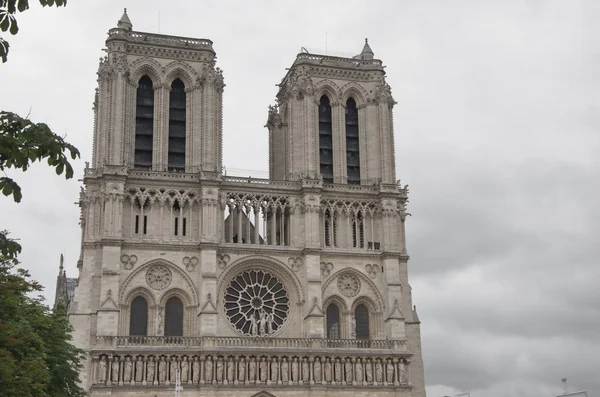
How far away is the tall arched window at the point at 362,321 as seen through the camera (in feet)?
174

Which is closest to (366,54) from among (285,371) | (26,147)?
(285,371)

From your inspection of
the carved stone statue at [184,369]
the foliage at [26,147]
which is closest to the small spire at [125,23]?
the carved stone statue at [184,369]

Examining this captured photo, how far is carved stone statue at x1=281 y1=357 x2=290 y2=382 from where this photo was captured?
4938 cm

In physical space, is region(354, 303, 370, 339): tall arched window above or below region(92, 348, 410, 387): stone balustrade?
above

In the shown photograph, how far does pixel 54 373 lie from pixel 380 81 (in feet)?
106

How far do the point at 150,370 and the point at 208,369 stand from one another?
128 inches

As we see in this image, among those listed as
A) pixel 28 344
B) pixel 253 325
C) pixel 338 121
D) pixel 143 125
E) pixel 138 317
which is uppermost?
pixel 338 121

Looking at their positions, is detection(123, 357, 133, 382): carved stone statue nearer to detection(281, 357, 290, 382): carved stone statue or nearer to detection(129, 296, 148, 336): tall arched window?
detection(129, 296, 148, 336): tall arched window

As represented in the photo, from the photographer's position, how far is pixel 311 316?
50938 millimetres

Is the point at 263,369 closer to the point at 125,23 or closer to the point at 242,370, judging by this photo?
the point at 242,370

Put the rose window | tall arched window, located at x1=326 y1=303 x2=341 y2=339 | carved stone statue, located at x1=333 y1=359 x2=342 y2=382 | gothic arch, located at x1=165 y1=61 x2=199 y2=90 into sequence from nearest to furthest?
carved stone statue, located at x1=333 y1=359 x2=342 y2=382 < the rose window < tall arched window, located at x1=326 y1=303 x2=341 y2=339 < gothic arch, located at x1=165 y1=61 x2=199 y2=90

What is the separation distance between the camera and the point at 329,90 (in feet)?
187

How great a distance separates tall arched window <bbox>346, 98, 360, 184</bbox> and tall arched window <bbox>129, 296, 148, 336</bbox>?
15982mm

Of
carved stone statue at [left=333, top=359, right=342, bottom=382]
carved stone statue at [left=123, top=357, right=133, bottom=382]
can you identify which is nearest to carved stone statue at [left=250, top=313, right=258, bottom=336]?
Answer: carved stone statue at [left=333, top=359, right=342, bottom=382]
